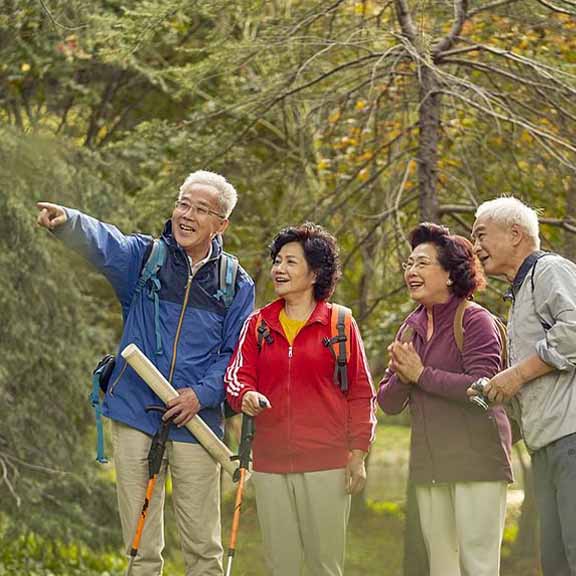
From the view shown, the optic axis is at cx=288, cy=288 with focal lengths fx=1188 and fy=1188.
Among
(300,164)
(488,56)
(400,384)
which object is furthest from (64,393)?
(400,384)

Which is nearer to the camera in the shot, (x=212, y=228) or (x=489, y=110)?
(x=212, y=228)

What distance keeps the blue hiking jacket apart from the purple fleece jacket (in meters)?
0.79

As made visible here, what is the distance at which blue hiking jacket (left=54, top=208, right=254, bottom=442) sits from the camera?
16.9 ft

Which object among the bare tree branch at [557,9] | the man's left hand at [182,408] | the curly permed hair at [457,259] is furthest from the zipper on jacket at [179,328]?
the bare tree branch at [557,9]

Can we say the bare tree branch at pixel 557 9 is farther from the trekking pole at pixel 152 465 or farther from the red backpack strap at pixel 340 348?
the trekking pole at pixel 152 465

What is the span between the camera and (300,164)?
9695 mm

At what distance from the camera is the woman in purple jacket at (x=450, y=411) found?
4.86 m

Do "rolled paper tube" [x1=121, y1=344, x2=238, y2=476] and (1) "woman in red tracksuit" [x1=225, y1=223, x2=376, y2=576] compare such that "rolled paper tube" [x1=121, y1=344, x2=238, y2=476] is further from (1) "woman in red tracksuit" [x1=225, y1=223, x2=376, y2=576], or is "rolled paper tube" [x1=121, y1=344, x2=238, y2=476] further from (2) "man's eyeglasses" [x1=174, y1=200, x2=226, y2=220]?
(2) "man's eyeglasses" [x1=174, y1=200, x2=226, y2=220]

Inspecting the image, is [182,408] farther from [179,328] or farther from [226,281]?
[226,281]

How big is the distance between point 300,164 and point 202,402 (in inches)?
190

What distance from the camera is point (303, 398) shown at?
16.2 feet

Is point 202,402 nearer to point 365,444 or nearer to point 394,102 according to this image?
point 365,444

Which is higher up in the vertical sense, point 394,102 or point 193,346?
point 394,102

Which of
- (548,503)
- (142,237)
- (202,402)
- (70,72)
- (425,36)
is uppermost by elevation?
(70,72)
